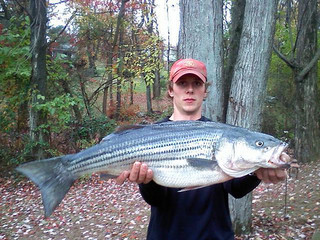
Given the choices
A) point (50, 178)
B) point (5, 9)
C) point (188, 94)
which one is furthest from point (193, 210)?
point (5, 9)

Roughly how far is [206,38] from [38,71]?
28.2ft

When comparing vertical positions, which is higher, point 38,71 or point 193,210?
point 38,71

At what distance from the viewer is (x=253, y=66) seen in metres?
5.47

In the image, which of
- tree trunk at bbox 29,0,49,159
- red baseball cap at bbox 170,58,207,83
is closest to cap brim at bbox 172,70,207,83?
red baseball cap at bbox 170,58,207,83

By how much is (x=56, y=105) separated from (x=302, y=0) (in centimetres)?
872

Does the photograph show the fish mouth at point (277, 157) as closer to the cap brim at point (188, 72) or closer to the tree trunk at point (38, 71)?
the cap brim at point (188, 72)

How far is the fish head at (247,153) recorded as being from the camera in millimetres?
2404

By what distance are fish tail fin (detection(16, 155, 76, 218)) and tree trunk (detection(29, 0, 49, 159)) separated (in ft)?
30.7

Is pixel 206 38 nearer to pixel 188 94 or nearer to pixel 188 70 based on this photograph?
pixel 188 70

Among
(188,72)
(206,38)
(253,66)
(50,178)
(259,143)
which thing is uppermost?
(206,38)

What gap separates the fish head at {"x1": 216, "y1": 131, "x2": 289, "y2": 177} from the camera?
2404mm

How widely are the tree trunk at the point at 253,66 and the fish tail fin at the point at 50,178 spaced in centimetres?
350

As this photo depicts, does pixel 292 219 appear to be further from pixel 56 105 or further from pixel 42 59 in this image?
pixel 42 59

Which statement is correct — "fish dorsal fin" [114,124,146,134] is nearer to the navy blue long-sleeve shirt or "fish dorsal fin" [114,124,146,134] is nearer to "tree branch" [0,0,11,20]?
the navy blue long-sleeve shirt
